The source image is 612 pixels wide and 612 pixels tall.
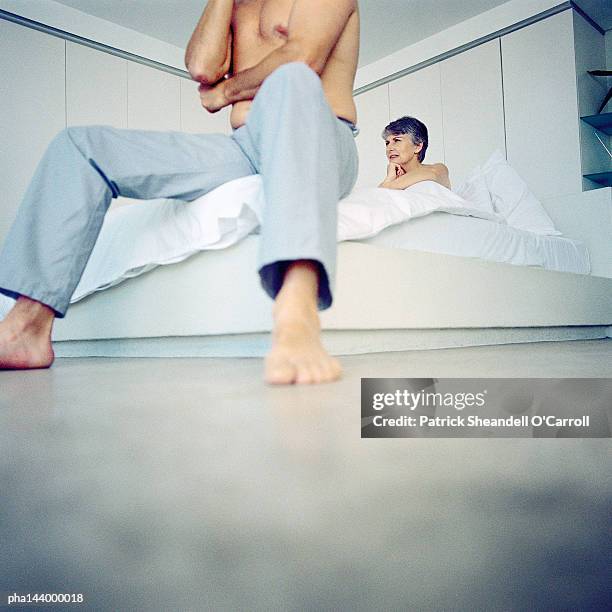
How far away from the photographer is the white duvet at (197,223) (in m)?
1.32

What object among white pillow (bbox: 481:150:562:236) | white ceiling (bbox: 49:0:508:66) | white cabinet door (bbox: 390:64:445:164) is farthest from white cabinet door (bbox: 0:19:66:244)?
white pillow (bbox: 481:150:562:236)

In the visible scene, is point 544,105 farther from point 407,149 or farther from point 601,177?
point 407,149

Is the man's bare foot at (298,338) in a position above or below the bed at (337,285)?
below

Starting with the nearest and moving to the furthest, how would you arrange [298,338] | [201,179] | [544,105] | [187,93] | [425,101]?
1. [298,338]
2. [201,179]
3. [544,105]
4. [425,101]
5. [187,93]

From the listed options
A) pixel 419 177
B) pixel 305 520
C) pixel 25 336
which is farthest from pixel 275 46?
pixel 419 177

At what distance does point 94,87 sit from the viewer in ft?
13.9

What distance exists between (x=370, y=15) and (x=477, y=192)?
1.96m

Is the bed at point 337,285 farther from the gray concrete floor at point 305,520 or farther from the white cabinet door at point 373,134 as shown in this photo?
the white cabinet door at point 373,134

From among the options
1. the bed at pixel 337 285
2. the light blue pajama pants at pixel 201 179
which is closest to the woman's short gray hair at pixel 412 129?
the bed at pixel 337 285

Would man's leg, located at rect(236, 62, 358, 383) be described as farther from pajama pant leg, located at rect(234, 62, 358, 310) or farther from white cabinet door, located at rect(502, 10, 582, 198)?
white cabinet door, located at rect(502, 10, 582, 198)

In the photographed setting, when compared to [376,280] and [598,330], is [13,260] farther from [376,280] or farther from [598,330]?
[598,330]

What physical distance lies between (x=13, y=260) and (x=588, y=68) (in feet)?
13.2

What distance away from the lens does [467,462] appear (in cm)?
36

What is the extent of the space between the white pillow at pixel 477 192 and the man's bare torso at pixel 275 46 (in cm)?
180
